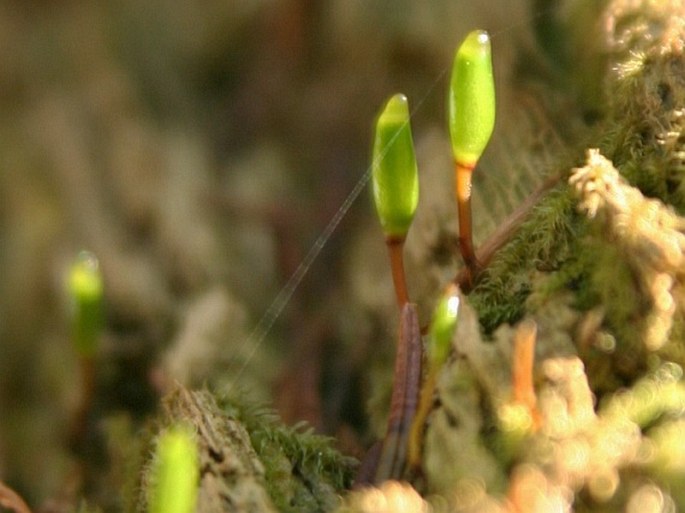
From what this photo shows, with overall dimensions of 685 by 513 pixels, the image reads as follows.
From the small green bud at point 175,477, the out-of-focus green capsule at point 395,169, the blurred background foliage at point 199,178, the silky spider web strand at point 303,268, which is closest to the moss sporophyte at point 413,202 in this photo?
the out-of-focus green capsule at point 395,169

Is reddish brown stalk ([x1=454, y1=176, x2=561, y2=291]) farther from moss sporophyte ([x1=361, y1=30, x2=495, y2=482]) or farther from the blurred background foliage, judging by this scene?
the blurred background foliage

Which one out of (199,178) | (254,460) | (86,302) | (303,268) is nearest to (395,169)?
(254,460)

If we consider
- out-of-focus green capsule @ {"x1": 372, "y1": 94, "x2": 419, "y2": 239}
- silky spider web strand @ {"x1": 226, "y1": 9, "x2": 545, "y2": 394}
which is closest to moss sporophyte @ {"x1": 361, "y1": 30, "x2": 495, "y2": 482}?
out-of-focus green capsule @ {"x1": 372, "y1": 94, "x2": 419, "y2": 239}

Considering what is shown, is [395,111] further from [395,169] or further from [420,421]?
[420,421]

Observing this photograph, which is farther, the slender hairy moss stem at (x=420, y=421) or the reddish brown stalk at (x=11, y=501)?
the reddish brown stalk at (x=11, y=501)

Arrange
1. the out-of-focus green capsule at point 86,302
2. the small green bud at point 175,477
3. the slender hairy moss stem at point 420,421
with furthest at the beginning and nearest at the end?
the out-of-focus green capsule at point 86,302 → the slender hairy moss stem at point 420,421 → the small green bud at point 175,477

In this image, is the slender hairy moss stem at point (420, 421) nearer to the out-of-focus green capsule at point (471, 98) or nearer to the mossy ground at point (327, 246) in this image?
the mossy ground at point (327, 246)
